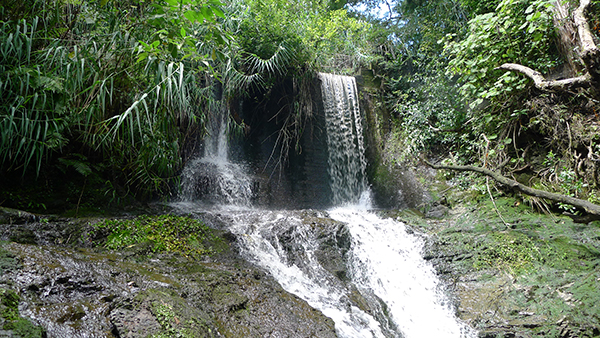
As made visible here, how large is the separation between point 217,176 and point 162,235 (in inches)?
128

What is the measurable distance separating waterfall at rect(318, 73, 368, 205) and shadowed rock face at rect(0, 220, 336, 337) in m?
5.25

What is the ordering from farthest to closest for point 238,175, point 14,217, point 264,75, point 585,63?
point 264,75, point 238,175, point 585,63, point 14,217

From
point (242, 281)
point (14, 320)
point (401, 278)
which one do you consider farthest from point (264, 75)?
point (14, 320)

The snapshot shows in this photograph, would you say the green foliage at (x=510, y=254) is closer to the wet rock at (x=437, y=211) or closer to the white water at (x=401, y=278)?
the white water at (x=401, y=278)

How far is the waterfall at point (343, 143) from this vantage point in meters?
8.36

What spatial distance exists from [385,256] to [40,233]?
413 cm

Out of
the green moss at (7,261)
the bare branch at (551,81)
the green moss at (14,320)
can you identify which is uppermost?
the bare branch at (551,81)

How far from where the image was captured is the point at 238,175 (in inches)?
288

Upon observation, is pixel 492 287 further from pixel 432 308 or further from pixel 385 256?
pixel 385 256

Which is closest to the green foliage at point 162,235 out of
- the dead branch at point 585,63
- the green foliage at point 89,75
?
the green foliage at point 89,75

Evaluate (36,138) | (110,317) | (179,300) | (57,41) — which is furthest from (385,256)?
(57,41)

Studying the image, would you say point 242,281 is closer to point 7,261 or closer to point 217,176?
point 7,261

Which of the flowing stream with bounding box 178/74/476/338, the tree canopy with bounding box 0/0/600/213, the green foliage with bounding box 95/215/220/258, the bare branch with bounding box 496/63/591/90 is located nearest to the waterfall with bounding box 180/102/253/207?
the flowing stream with bounding box 178/74/476/338

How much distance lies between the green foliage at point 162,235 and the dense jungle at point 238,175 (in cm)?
2
